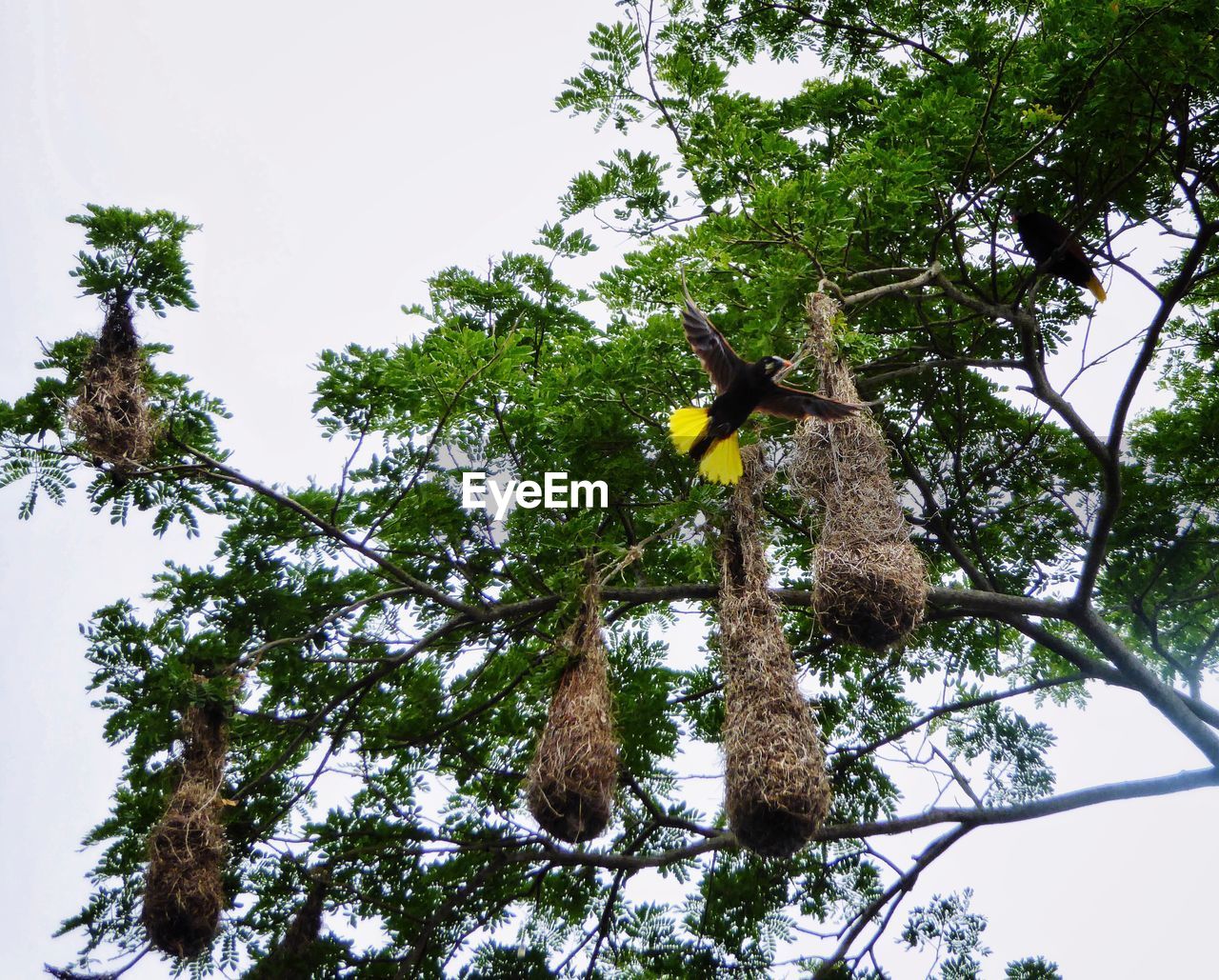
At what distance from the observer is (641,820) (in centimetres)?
620

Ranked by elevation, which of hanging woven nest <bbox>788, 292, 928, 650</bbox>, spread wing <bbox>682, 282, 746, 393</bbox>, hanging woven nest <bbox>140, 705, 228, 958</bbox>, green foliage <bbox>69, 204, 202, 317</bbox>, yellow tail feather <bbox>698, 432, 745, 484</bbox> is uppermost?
green foliage <bbox>69, 204, 202, 317</bbox>

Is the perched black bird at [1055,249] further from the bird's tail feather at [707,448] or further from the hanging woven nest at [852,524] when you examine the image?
the bird's tail feather at [707,448]

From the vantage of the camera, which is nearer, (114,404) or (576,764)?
(576,764)

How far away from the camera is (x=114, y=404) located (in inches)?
163

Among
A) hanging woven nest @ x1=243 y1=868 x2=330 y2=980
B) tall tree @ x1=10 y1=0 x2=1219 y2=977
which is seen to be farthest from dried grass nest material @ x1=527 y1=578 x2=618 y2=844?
hanging woven nest @ x1=243 y1=868 x2=330 y2=980

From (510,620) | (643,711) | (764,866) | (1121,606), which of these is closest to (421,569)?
(510,620)

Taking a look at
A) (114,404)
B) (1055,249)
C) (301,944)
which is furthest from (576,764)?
(1055,249)

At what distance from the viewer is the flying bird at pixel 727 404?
12.3 ft

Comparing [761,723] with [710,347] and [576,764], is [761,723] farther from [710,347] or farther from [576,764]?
[710,347]

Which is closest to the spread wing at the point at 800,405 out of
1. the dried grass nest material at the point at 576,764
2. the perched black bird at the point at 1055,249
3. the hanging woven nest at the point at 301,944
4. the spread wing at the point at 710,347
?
the spread wing at the point at 710,347

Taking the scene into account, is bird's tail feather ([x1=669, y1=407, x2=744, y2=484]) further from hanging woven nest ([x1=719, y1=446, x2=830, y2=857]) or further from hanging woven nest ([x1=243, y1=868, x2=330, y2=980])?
hanging woven nest ([x1=243, y1=868, x2=330, y2=980])

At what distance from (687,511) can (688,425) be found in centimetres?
36

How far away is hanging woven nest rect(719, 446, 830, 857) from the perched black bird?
2212mm

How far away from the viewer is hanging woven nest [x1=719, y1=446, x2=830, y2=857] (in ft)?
11.2
